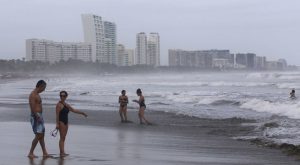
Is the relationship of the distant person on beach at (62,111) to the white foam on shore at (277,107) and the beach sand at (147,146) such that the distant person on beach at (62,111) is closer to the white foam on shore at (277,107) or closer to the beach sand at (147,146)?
the beach sand at (147,146)

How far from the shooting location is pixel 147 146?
39.8ft

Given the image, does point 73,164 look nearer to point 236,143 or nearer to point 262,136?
point 236,143

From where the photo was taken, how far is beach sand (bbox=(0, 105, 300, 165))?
31.7ft

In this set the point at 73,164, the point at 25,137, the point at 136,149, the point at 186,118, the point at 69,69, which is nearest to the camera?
the point at 73,164

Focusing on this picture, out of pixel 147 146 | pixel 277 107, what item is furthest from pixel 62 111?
pixel 277 107

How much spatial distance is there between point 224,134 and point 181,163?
6479 millimetres

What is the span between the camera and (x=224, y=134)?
15664 millimetres

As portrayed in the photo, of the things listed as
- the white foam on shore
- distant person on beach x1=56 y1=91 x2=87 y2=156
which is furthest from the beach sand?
the white foam on shore

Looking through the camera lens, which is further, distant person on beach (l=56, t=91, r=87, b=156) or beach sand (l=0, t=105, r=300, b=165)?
beach sand (l=0, t=105, r=300, b=165)

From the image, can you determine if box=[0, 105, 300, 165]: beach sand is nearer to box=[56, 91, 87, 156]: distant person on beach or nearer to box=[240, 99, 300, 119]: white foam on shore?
box=[56, 91, 87, 156]: distant person on beach

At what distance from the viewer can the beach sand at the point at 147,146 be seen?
9.66m

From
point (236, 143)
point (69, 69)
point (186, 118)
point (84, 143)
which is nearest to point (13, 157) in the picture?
point (84, 143)

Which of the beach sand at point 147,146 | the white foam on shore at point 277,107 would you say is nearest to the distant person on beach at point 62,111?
the beach sand at point 147,146

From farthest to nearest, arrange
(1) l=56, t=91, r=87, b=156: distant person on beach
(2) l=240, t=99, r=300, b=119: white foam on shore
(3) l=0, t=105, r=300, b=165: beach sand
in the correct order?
(2) l=240, t=99, r=300, b=119: white foam on shore < (3) l=0, t=105, r=300, b=165: beach sand < (1) l=56, t=91, r=87, b=156: distant person on beach
